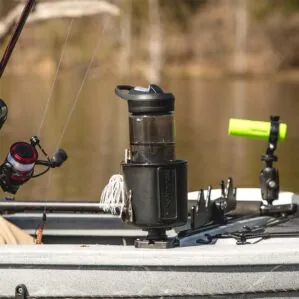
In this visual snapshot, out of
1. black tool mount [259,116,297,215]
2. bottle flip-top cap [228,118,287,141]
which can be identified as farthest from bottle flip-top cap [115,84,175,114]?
black tool mount [259,116,297,215]

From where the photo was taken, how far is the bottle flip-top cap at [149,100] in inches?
253

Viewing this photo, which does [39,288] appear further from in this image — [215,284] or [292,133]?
A: [292,133]

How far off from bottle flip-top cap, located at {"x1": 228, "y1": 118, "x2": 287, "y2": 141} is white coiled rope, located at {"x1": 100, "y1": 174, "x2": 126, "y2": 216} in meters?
1.09

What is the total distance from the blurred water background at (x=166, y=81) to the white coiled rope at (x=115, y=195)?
6.15 meters

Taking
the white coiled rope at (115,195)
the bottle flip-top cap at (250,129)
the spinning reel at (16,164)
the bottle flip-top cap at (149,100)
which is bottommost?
the white coiled rope at (115,195)

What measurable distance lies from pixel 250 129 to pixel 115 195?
1.23 m

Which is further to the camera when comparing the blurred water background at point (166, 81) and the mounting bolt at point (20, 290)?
the blurred water background at point (166, 81)

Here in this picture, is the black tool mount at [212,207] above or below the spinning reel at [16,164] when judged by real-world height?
below

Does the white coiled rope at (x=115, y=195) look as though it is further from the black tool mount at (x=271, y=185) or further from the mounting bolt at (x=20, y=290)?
the black tool mount at (x=271, y=185)

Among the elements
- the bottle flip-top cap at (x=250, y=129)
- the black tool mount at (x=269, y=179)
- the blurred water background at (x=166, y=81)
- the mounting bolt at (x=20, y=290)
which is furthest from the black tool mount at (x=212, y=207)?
the blurred water background at (x=166, y=81)

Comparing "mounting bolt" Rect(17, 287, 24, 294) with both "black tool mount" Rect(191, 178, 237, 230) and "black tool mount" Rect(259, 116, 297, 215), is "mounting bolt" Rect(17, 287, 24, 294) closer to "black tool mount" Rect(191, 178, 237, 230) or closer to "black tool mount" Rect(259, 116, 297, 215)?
"black tool mount" Rect(191, 178, 237, 230)

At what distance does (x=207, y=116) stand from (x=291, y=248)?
61.8 feet

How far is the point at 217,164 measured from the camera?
53.1 ft

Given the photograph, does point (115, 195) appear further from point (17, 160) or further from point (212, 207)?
point (212, 207)
